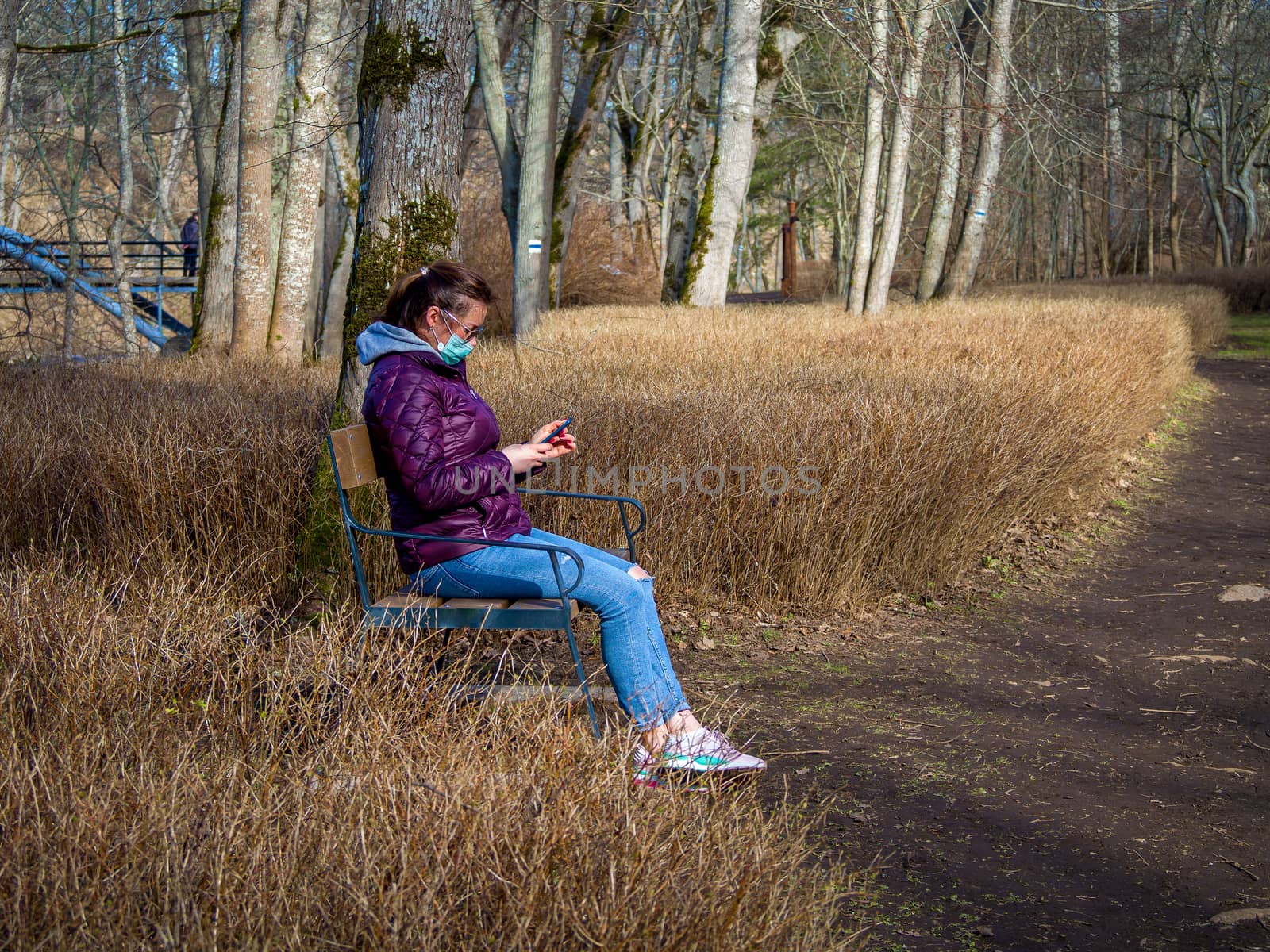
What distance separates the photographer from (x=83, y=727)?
286 cm

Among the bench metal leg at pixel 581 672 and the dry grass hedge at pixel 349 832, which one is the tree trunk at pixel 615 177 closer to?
the bench metal leg at pixel 581 672

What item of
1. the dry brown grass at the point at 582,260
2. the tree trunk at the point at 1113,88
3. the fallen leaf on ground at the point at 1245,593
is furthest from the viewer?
the tree trunk at the point at 1113,88

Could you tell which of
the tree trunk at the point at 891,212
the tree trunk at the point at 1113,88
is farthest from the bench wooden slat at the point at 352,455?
the tree trunk at the point at 1113,88

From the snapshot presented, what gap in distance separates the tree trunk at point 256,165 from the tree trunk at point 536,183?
3113 millimetres

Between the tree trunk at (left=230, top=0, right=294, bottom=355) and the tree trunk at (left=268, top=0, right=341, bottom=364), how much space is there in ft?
0.67

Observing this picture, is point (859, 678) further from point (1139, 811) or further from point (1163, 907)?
point (1163, 907)

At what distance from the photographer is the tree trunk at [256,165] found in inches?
382

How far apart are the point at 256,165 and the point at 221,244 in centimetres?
211

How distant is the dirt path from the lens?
2910mm

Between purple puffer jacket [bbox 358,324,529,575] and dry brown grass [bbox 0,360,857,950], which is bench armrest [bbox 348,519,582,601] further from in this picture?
dry brown grass [bbox 0,360,857,950]

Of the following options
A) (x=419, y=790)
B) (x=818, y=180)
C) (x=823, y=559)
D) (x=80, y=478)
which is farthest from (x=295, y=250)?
(x=818, y=180)

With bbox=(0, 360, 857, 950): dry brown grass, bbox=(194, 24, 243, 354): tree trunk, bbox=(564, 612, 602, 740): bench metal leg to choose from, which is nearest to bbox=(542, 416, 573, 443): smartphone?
bbox=(564, 612, 602, 740): bench metal leg

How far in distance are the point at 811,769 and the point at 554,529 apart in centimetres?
195

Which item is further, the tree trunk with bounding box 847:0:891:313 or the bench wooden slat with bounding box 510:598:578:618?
the tree trunk with bounding box 847:0:891:313
